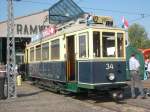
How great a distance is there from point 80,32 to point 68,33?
117 cm

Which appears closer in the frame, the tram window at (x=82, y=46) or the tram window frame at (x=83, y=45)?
the tram window frame at (x=83, y=45)

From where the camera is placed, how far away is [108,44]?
15852 mm

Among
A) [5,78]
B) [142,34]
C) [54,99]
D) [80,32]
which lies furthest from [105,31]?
[142,34]

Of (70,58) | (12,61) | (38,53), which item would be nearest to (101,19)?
(70,58)

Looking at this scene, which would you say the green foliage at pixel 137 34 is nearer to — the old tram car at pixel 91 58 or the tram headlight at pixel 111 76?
the old tram car at pixel 91 58

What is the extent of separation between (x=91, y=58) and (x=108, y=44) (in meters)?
0.96

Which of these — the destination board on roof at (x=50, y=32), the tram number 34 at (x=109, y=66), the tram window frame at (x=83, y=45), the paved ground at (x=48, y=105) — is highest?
the destination board on roof at (x=50, y=32)

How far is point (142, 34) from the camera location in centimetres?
9888

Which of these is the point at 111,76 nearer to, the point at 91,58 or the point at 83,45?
the point at 91,58

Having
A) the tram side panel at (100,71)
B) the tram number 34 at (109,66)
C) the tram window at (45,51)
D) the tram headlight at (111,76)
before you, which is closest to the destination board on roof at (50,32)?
the tram window at (45,51)

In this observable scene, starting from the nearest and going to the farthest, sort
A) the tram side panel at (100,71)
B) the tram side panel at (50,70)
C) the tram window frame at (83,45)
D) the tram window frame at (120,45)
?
1. the tram side panel at (100,71)
2. the tram window frame at (83,45)
3. the tram window frame at (120,45)
4. the tram side panel at (50,70)

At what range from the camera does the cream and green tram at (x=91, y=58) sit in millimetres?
15461

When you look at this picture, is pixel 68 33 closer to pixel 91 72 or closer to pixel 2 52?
pixel 91 72

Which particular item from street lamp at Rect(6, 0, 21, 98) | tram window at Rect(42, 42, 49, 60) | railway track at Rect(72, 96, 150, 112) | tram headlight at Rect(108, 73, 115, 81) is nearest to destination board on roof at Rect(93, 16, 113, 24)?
tram headlight at Rect(108, 73, 115, 81)
